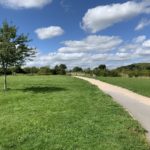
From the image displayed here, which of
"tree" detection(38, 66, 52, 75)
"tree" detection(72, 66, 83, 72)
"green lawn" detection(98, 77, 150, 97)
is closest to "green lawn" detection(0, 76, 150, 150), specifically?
"green lawn" detection(98, 77, 150, 97)

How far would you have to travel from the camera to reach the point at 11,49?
23.5 metres

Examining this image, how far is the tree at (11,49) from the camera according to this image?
23344 millimetres

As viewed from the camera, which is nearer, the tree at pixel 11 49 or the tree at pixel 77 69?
the tree at pixel 11 49

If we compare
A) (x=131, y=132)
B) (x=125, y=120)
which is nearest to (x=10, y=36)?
(x=125, y=120)

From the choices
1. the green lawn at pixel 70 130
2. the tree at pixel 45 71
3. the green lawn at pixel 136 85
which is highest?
the tree at pixel 45 71

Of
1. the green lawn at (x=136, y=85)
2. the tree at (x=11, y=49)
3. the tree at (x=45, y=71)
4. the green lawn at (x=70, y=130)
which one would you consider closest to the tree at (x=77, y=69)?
the tree at (x=45, y=71)

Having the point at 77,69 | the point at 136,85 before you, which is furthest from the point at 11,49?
the point at 77,69

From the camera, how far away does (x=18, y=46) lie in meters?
24.2

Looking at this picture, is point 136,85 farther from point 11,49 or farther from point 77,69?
point 77,69

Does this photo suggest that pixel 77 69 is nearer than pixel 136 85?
No

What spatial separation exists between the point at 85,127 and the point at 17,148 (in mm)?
2603

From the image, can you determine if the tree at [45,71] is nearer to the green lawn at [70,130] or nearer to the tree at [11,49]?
the tree at [11,49]

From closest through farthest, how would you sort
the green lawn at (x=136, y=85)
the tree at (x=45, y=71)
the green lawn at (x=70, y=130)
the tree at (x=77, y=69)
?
the green lawn at (x=70, y=130) < the green lawn at (x=136, y=85) < the tree at (x=45, y=71) < the tree at (x=77, y=69)

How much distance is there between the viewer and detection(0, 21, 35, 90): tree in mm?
23344
